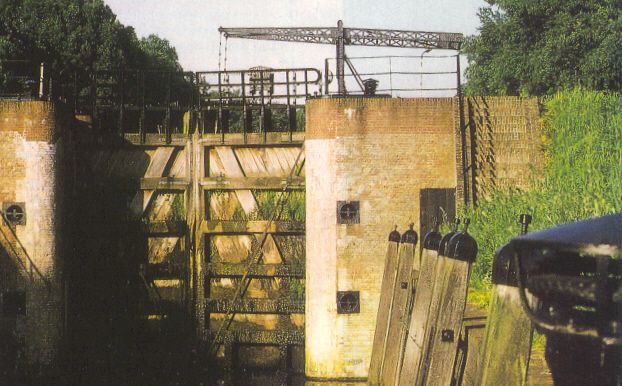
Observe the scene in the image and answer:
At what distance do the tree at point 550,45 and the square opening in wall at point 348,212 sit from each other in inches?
371

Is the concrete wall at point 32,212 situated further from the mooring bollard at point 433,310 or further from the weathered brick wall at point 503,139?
the mooring bollard at point 433,310

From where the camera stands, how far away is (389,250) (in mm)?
11391

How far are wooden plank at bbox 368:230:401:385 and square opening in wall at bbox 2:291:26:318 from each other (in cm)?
644

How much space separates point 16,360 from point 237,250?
4452 millimetres

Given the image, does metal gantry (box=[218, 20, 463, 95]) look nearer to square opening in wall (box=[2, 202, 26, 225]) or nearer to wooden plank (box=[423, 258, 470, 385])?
square opening in wall (box=[2, 202, 26, 225])

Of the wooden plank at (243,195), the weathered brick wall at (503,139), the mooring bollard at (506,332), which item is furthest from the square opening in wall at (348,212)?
the mooring bollard at (506,332)

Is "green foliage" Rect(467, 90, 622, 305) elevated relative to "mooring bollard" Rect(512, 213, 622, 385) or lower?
elevated

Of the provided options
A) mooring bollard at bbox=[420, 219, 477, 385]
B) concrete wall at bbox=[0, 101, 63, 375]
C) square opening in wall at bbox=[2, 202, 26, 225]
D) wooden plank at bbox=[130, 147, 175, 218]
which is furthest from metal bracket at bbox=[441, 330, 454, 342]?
square opening in wall at bbox=[2, 202, 26, 225]

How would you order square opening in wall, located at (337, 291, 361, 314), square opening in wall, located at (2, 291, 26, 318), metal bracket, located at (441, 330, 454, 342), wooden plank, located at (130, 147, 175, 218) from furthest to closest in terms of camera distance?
wooden plank, located at (130, 147, 175, 218) < square opening in wall, located at (2, 291, 26, 318) < square opening in wall, located at (337, 291, 361, 314) < metal bracket, located at (441, 330, 454, 342)

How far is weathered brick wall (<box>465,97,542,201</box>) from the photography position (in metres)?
13.2

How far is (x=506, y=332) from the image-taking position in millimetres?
3912

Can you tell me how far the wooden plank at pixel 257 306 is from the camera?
13852mm

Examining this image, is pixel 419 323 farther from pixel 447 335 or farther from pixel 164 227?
pixel 164 227

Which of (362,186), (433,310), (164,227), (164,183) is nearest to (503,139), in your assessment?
(362,186)
